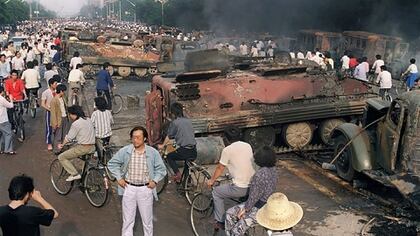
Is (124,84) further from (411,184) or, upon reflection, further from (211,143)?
(411,184)

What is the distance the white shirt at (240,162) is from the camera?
6.83m

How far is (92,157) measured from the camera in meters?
9.52

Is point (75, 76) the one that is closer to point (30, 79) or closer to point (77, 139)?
point (30, 79)

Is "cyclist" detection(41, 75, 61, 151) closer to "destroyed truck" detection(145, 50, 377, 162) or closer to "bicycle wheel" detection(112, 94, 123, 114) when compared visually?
"destroyed truck" detection(145, 50, 377, 162)

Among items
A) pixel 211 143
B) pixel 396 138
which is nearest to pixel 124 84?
pixel 211 143

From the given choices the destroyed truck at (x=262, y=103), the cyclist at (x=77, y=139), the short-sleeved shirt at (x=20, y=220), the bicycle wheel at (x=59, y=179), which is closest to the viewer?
the short-sleeved shirt at (x=20, y=220)

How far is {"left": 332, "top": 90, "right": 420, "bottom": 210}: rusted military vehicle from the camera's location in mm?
8523

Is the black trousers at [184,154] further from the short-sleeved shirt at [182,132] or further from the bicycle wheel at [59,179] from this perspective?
the bicycle wheel at [59,179]

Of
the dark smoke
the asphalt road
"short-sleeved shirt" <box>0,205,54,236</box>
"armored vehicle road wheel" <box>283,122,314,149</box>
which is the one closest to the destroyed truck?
"armored vehicle road wheel" <box>283,122,314,149</box>

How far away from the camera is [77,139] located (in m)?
9.10

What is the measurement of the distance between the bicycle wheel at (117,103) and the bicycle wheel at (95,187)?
8591 mm

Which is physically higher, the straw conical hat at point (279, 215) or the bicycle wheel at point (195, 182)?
the straw conical hat at point (279, 215)

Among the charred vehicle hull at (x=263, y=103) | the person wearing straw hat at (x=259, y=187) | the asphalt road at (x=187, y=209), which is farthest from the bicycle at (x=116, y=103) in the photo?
the person wearing straw hat at (x=259, y=187)

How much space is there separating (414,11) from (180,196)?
104ft
